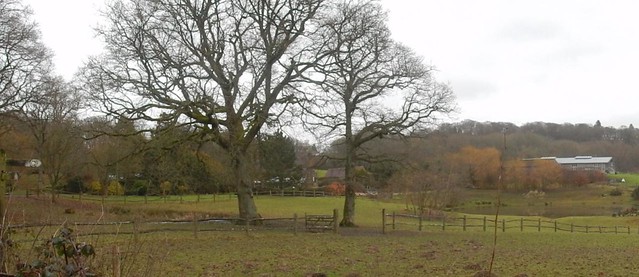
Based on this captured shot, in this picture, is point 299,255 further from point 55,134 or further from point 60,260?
point 55,134

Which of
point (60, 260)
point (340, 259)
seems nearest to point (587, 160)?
point (340, 259)

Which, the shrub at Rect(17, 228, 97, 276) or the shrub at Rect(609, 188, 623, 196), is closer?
the shrub at Rect(17, 228, 97, 276)

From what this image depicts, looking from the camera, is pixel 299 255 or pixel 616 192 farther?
pixel 616 192

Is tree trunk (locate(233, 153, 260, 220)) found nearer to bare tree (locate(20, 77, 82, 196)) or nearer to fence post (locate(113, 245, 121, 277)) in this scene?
bare tree (locate(20, 77, 82, 196))

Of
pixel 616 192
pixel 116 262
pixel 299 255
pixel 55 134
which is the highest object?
pixel 55 134

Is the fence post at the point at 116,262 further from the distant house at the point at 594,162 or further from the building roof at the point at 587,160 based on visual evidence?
the distant house at the point at 594,162

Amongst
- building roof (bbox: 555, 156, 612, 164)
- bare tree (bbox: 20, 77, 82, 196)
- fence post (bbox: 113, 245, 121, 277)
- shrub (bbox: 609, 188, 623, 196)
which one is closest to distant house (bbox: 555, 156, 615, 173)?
building roof (bbox: 555, 156, 612, 164)

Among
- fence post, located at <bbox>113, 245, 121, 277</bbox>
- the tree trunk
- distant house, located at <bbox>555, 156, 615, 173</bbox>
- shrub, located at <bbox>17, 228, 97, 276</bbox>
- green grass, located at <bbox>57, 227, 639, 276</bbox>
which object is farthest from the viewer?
distant house, located at <bbox>555, 156, 615, 173</bbox>

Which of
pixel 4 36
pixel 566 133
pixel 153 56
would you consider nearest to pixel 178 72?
pixel 153 56

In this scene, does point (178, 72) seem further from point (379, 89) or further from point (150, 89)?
point (379, 89)

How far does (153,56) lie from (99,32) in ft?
8.03

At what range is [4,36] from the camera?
2511 centimetres

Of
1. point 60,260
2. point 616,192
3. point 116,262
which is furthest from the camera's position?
point 616,192

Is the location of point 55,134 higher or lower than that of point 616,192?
higher
